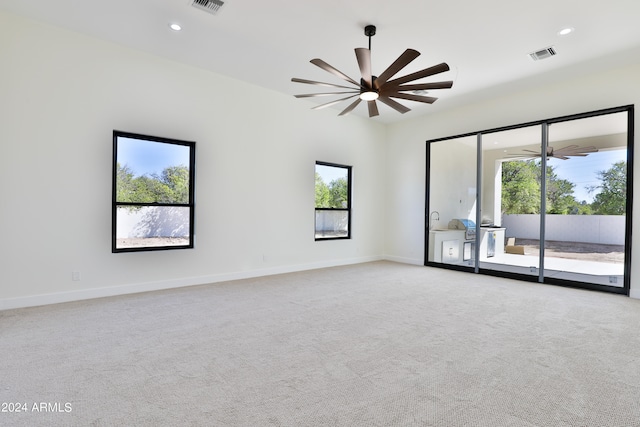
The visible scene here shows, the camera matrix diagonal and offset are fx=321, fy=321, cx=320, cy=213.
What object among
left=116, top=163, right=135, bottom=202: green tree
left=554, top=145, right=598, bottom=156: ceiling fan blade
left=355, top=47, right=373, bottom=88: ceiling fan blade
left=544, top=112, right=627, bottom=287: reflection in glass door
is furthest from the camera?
left=554, top=145, right=598, bottom=156: ceiling fan blade

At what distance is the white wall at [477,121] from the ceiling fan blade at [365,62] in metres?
3.60

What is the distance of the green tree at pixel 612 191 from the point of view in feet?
15.9

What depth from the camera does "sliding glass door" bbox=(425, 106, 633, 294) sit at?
4.93m

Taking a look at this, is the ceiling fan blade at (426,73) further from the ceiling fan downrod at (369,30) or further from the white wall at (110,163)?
the white wall at (110,163)

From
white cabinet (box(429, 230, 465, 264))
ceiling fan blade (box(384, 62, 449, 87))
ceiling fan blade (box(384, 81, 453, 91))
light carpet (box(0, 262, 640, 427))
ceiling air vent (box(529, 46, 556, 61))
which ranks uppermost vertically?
ceiling air vent (box(529, 46, 556, 61))

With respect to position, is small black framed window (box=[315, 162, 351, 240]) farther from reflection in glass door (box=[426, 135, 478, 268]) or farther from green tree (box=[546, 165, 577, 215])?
green tree (box=[546, 165, 577, 215])

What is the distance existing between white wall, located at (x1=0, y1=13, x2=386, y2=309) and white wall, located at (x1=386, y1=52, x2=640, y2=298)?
2.06 m

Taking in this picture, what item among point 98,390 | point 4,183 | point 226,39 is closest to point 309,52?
point 226,39

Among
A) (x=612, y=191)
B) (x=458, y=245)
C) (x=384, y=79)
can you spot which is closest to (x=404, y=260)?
(x=458, y=245)

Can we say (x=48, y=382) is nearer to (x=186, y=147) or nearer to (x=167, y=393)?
(x=167, y=393)

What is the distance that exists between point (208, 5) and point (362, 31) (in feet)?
5.90

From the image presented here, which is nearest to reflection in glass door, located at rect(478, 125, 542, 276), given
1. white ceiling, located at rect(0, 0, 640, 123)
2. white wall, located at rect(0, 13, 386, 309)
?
white ceiling, located at rect(0, 0, 640, 123)

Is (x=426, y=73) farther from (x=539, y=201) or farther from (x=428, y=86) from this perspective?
(x=539, y=201)

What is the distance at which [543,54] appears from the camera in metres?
4.39
